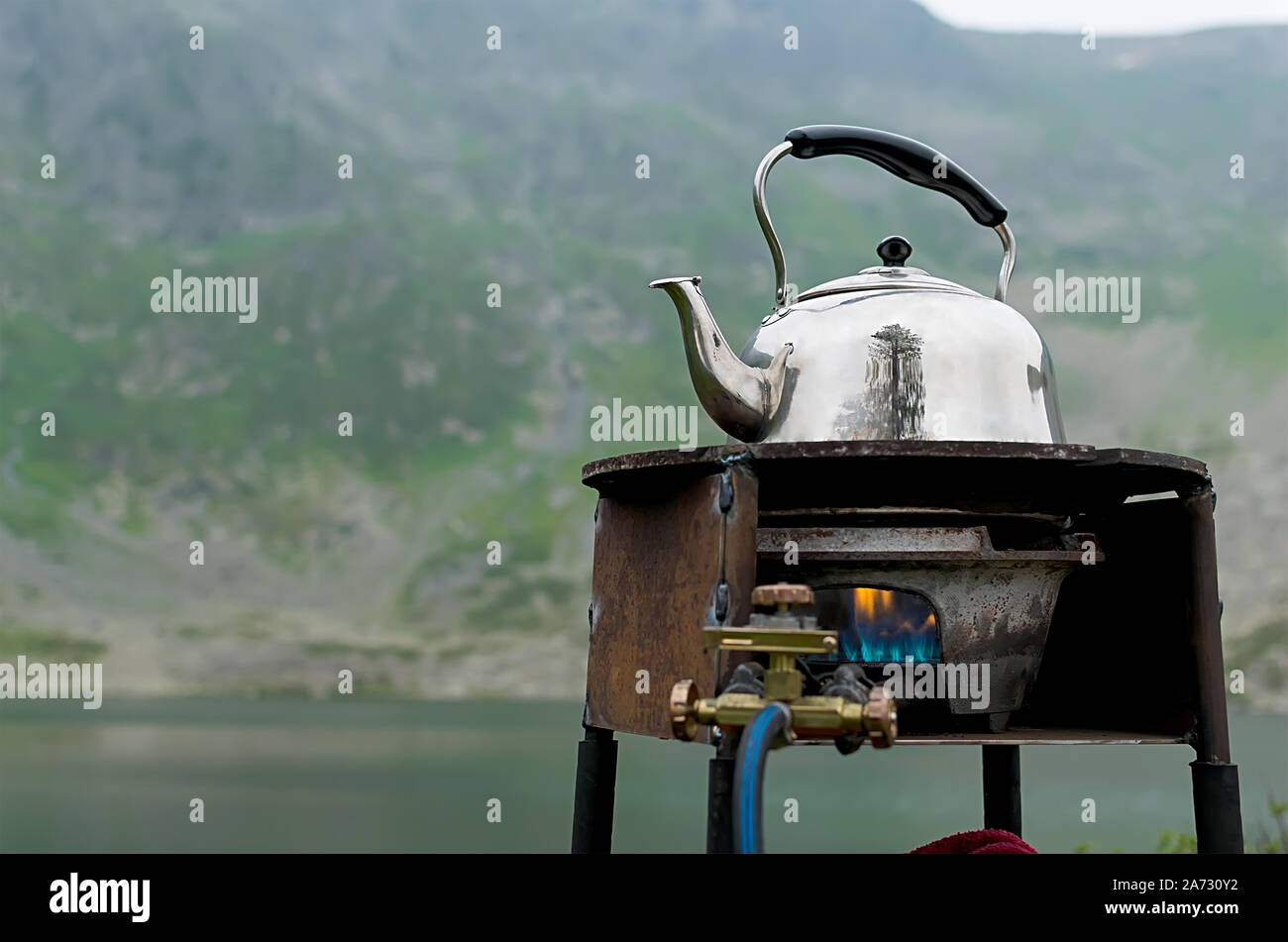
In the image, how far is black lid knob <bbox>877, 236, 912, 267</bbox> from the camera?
3221mm

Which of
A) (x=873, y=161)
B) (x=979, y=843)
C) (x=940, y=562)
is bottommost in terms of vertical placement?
(x=979, y=843)

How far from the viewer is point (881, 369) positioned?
113 inches

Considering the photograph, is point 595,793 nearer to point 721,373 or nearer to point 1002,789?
point 721,373

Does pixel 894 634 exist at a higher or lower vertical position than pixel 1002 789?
higher

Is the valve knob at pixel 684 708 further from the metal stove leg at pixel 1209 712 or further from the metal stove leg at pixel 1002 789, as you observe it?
the metal stove leg at pixel 1002 789

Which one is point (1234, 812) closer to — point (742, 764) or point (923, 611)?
point (923, 611)

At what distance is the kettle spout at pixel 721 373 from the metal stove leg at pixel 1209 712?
3.10ft

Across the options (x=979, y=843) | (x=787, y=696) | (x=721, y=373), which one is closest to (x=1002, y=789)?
(x=979, y=843)

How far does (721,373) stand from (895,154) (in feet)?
2.80

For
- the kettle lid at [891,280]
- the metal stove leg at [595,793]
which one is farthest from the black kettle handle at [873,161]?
the metal stove leg at [595,793]
